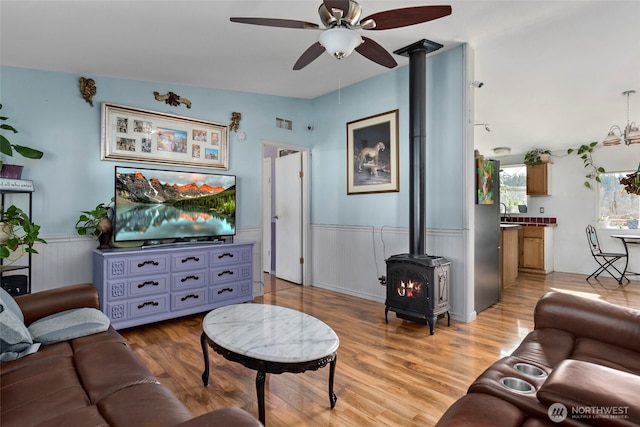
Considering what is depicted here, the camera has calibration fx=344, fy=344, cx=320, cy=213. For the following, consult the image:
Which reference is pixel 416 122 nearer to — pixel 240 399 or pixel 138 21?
pixel 138 21

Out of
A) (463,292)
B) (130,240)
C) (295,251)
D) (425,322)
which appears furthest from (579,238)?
(130,240)

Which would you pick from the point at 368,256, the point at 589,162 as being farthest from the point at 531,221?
the point at 368,256

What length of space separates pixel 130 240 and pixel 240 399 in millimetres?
2145

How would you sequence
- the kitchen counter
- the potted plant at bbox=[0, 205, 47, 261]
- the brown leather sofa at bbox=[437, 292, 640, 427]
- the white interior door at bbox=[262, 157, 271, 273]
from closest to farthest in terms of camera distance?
the brown leather sofa at bbox=[437, 292, 640, 427] → the potted plant at bbox=[0, 205, 47, 261] → the white interior door at bbox=[262, 157, 271, 273] → the kitchen counter

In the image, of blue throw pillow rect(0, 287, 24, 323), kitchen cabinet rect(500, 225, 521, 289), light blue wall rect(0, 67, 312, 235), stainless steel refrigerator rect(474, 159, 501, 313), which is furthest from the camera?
kitchen cabinet rect(500, 225, 521, 289)

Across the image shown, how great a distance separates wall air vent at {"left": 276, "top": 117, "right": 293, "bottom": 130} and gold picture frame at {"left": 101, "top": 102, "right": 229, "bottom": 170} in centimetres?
80

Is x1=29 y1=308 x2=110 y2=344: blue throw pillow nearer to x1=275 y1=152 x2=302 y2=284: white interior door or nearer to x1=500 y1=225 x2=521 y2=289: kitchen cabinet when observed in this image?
x1=275 y1=152 x2=302 y2=284: white interior door

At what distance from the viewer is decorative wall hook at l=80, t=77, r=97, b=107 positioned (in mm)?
3332

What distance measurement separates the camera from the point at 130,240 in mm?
3426

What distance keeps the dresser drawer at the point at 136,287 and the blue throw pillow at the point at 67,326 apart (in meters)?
1.12

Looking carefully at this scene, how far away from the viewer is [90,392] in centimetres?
134

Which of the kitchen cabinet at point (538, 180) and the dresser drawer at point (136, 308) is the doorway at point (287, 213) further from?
the kitchen cabinet at point (538, 180)

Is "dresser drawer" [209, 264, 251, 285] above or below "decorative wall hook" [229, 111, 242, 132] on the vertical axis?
below

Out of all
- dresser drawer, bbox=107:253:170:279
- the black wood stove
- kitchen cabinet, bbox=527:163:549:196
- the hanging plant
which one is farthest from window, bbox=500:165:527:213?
dresser drawer, bbox=107:253:170:279
